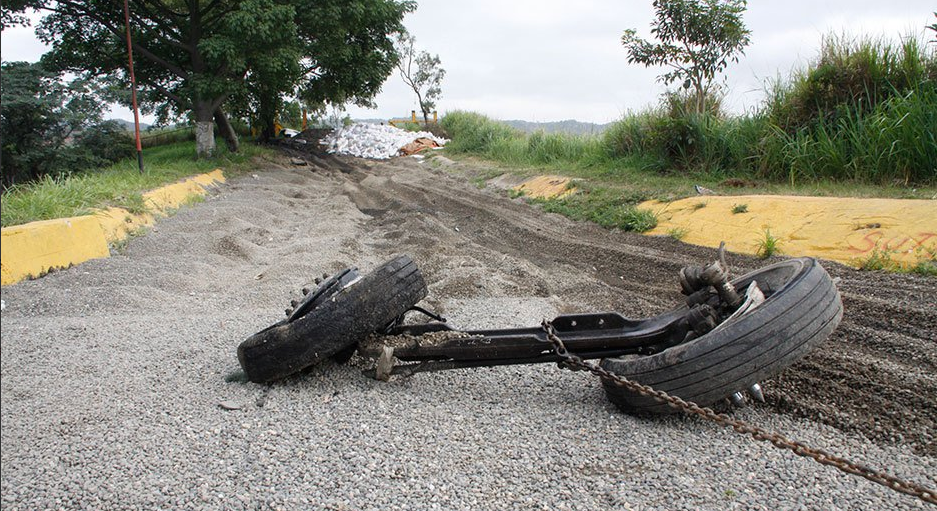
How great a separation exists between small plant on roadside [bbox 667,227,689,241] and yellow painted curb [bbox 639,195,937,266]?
0.4 inches

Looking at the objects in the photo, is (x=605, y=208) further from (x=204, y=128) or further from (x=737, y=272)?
(x=204, y=128)

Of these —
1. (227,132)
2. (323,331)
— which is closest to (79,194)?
(323,331)

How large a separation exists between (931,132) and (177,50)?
15.7 metres

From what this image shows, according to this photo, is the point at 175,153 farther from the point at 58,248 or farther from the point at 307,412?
the point at 307,412

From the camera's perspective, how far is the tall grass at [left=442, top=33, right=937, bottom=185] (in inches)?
274

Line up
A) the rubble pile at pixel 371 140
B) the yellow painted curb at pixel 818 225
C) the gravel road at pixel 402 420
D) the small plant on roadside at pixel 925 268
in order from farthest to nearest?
the rubble pile at pixel 371 140 < the yellow painted curb at pixel 818 225 < the small plant on roadside at pixel 925 268 < the gravel road at pixel 402 420

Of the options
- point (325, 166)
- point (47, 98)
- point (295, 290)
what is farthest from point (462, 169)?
point (295, 290)

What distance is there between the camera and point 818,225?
5.82 meters

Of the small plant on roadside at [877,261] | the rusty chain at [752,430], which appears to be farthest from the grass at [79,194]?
the small plant on roadside at [877,261]

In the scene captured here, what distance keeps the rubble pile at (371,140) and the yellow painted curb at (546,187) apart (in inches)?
461

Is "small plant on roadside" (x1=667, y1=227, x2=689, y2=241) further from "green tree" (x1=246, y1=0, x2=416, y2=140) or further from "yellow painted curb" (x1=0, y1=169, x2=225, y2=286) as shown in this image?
"green tree" (x1=246, y1=0, x2=416, y2=140)

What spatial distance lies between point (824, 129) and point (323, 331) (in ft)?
→ 25.7

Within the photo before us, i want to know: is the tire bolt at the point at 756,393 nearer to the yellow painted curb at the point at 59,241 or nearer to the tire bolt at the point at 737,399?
the tire bolt at the point at 737,399

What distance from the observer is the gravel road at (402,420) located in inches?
80.0
